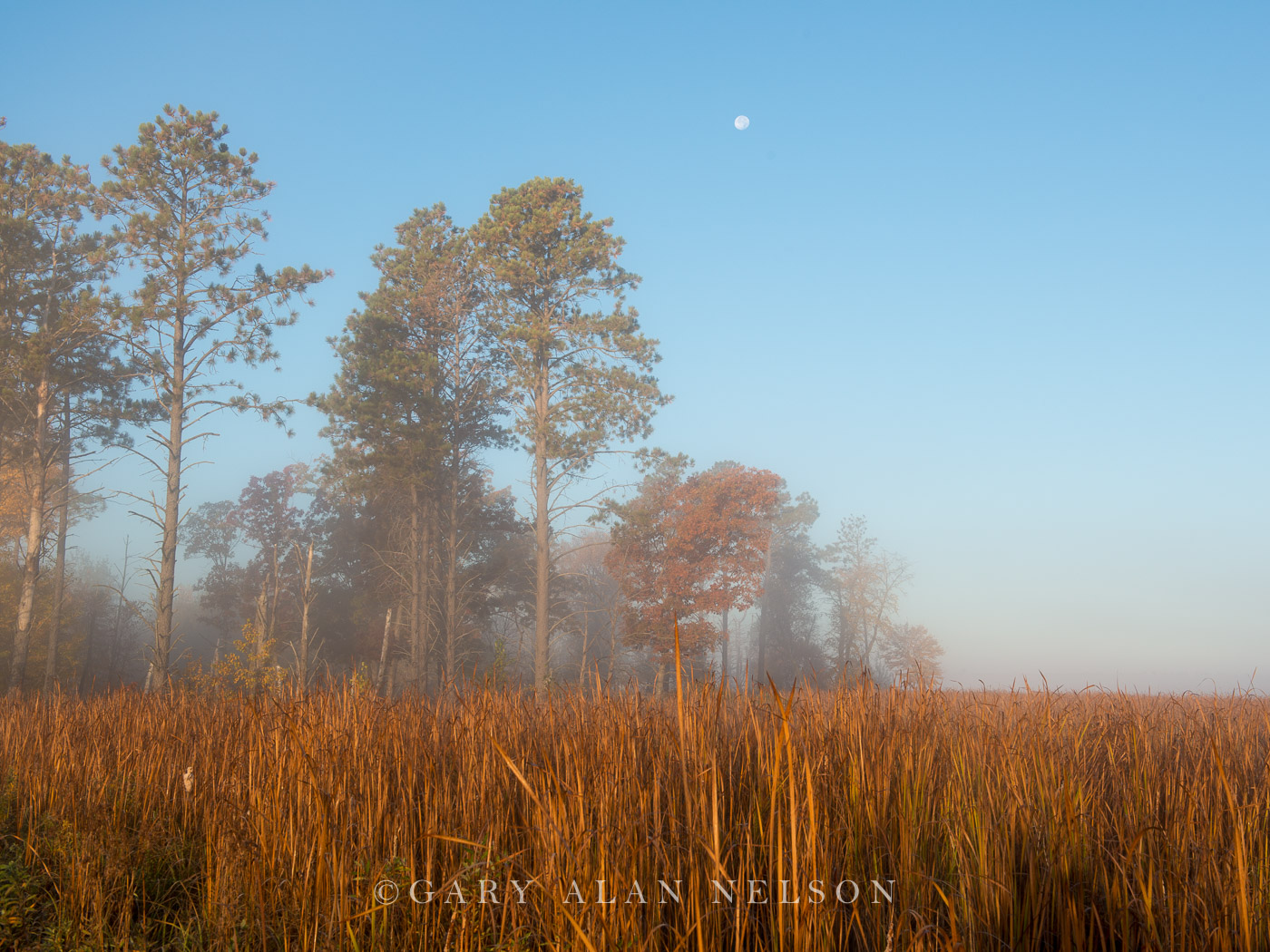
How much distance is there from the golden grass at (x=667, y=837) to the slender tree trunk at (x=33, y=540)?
17.7m

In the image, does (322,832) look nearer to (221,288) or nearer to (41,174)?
(221,288)

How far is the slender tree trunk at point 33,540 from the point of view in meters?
18.3

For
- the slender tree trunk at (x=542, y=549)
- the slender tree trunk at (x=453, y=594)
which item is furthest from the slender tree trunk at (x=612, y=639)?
the slender tree trunk at (x=453, y=594)

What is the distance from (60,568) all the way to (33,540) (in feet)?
12.5

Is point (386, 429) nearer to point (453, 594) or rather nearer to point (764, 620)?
point (453, 594)

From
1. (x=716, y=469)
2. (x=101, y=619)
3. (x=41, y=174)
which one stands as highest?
(x=41, y=174)

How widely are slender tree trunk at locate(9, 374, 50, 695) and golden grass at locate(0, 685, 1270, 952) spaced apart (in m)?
17.7

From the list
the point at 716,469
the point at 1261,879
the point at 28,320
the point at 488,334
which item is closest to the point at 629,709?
the point at 1261,879

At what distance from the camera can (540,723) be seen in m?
5.05

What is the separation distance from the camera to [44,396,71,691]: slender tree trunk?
20455mm

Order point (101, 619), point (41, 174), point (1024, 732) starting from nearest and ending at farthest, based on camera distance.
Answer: point (1024, 732)
point (41, 174)
point (101, 619)

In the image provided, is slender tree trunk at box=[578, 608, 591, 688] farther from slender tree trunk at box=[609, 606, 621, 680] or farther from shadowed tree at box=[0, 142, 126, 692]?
shadowed tree at box=[0, 142, 126, 692]

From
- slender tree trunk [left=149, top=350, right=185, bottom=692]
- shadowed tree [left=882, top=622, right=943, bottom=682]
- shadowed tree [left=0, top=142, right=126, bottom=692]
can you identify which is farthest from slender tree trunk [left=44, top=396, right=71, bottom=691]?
shadowed tree [left=882, top=622, right=943, bottom=682]

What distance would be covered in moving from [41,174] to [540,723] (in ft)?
87.3
